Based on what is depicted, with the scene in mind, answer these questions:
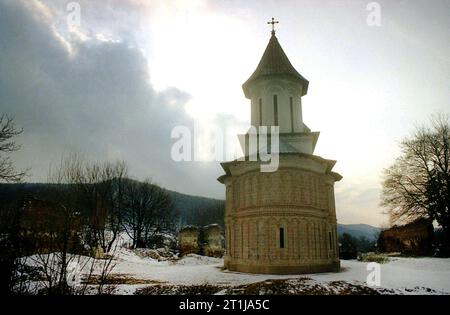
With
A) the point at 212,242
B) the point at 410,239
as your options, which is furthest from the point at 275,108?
the point at 212,242

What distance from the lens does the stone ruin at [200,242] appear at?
35531mm

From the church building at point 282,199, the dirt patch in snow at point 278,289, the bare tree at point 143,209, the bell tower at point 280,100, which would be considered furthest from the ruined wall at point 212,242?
the dirt patch in snow at point 278,289

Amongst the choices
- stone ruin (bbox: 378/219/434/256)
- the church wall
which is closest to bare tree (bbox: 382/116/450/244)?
stone ruin (bbox: 378/219/434/256)

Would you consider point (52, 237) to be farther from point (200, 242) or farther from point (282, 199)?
point (200, 242)

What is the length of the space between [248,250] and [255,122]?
9.67m

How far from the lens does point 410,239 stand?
101 feet

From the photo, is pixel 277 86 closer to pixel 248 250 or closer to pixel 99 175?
pixel 248 250

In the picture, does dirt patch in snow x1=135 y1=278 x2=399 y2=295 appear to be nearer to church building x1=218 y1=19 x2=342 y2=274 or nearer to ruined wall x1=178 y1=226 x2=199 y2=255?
church building x1=218 y1=19 x2=342 y2=274

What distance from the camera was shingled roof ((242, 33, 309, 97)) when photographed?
22.1 metres

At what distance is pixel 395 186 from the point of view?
2844cm

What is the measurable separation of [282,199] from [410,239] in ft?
70.7

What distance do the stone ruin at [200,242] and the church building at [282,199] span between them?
1563 centimetres

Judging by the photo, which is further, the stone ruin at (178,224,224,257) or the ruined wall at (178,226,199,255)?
the ruined wall at (178,226,199,255)

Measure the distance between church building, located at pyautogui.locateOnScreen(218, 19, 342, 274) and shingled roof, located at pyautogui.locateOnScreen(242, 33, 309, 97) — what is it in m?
0.08
